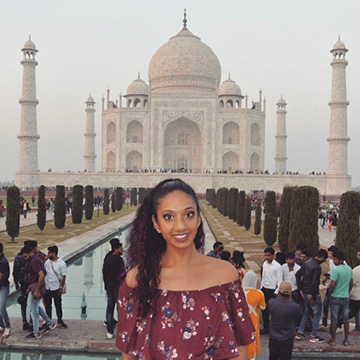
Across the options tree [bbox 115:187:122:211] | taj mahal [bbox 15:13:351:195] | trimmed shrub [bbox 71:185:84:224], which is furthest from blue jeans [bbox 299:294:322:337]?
taj mahal [bbox 15:13:351:195]

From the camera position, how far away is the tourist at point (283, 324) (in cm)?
338

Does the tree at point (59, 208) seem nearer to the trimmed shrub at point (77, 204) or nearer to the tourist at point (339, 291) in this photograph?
the trimmed shrub at point (77, 204)

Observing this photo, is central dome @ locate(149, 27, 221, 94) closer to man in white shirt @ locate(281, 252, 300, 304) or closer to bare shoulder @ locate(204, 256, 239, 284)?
man in white shirt @ locate(281, 252, 300, 304)

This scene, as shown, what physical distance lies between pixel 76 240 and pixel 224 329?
1062cm

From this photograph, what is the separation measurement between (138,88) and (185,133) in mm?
6385

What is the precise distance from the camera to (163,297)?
1.58 m

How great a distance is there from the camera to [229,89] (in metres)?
41.4

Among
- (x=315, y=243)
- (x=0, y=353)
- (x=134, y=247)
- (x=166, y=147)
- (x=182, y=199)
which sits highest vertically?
(x=166, y=147)

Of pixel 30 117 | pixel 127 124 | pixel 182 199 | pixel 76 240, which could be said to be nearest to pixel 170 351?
pixel 182 199

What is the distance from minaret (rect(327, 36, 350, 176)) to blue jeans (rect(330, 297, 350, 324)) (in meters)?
29.4

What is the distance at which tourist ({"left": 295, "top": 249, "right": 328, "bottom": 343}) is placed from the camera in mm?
4359

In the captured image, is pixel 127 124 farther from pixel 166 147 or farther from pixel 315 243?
pixel 315 243

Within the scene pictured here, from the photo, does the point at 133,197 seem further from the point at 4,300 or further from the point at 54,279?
the point at 4,300

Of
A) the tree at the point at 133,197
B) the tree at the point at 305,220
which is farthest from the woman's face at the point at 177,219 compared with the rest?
the tree at the point at 133,197
